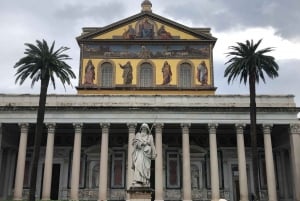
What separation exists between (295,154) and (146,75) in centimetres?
1440

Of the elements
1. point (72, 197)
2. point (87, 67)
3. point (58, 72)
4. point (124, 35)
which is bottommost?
point (72, 197)

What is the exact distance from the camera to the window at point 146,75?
37.0m

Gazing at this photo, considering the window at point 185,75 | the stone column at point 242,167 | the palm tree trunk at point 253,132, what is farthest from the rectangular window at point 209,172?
the window at point 185,75

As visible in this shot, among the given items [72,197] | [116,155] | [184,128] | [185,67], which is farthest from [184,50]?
[72,197]

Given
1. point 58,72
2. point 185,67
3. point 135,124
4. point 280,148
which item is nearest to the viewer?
point 58,72

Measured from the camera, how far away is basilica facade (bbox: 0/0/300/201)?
31.4 metres

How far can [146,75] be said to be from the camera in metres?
37.2

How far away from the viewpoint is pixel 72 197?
30109 mm

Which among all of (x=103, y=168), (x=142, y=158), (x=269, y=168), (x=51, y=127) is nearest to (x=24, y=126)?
(x=51, y=127)

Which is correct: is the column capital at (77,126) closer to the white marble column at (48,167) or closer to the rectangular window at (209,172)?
the white marble column at (48,167)

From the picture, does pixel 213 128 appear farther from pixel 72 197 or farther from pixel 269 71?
pixel 72 197

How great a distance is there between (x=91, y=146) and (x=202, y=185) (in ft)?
33.4

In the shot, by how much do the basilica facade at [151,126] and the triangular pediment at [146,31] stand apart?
92mm

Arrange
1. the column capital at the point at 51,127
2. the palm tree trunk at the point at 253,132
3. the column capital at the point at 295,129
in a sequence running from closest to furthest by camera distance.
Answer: the palm tree trunk at the point at 253,132 < the column capital at the point at 295,129 < the column capital at the point at 51,127
